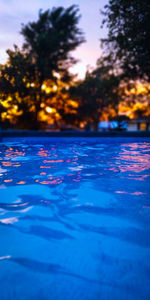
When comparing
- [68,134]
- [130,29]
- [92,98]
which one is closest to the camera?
[68,134]

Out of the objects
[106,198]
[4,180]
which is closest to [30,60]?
[4,180]

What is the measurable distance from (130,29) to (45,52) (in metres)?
10.4

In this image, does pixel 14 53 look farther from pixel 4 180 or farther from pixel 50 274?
pixel 50 274

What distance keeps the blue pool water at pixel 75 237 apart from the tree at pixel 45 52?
16518mm

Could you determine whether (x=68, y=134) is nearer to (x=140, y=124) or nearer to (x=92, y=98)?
(x=92, y=98)

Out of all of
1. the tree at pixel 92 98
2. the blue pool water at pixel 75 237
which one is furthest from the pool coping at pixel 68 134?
the tree at pixel 92 98

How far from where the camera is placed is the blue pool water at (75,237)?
1.88 metres

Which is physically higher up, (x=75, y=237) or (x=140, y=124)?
(x=140, y=124)

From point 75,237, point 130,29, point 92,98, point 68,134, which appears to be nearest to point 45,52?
point 130,29

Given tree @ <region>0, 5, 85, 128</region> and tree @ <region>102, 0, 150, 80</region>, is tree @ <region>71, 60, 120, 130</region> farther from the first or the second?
tree @ <region>102, 0, 150, 80</region>

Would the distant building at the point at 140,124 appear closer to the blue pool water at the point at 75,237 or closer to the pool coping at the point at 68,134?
the pool coping at the point at 68,134

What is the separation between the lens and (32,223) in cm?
295

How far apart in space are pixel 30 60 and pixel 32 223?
19836mm

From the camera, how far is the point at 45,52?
68.8 feet
